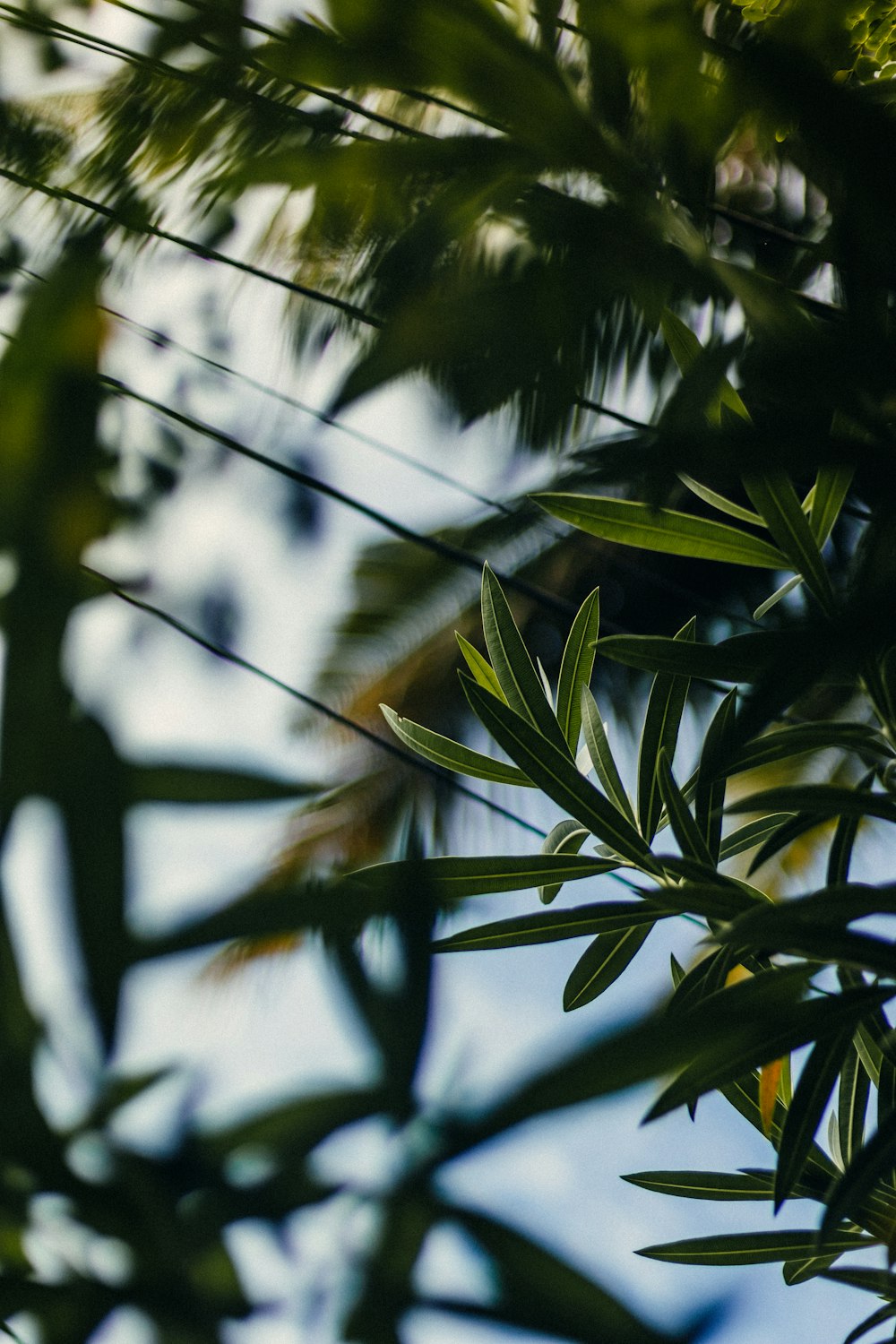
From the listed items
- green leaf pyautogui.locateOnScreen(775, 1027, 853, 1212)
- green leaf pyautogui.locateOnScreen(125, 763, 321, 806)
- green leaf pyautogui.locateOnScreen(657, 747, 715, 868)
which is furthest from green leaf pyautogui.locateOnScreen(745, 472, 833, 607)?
green leaf pyautogui.locateOnScreen(125, 763, 321, 806)

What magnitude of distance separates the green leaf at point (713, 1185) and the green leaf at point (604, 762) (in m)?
0.25

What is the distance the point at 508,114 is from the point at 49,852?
31 centimetres

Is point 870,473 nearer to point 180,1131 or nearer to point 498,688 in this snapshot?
point 180,1131

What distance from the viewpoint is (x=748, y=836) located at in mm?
747

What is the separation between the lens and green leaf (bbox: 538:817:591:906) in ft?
2.29

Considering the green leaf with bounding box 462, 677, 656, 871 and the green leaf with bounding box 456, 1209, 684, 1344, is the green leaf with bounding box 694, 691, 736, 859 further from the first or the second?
the green leaf with bounding box 456, 1209, 684, 1344

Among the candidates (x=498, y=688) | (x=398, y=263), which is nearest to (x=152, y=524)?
(x=398, y=263)

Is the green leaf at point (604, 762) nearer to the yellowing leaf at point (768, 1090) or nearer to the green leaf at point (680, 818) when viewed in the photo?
the green leaf at point (680, 818)

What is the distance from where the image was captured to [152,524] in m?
0.19

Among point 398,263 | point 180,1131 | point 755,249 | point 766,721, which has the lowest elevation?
point 180,1131

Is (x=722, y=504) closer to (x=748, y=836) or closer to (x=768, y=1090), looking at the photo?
(x=748, y=836)

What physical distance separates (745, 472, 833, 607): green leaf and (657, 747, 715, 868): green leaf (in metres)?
0.14

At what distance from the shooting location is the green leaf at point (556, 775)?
0.62 metres

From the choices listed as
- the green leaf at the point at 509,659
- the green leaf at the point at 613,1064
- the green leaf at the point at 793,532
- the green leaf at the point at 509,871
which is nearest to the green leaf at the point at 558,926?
the green leaf at the point at 509,871
